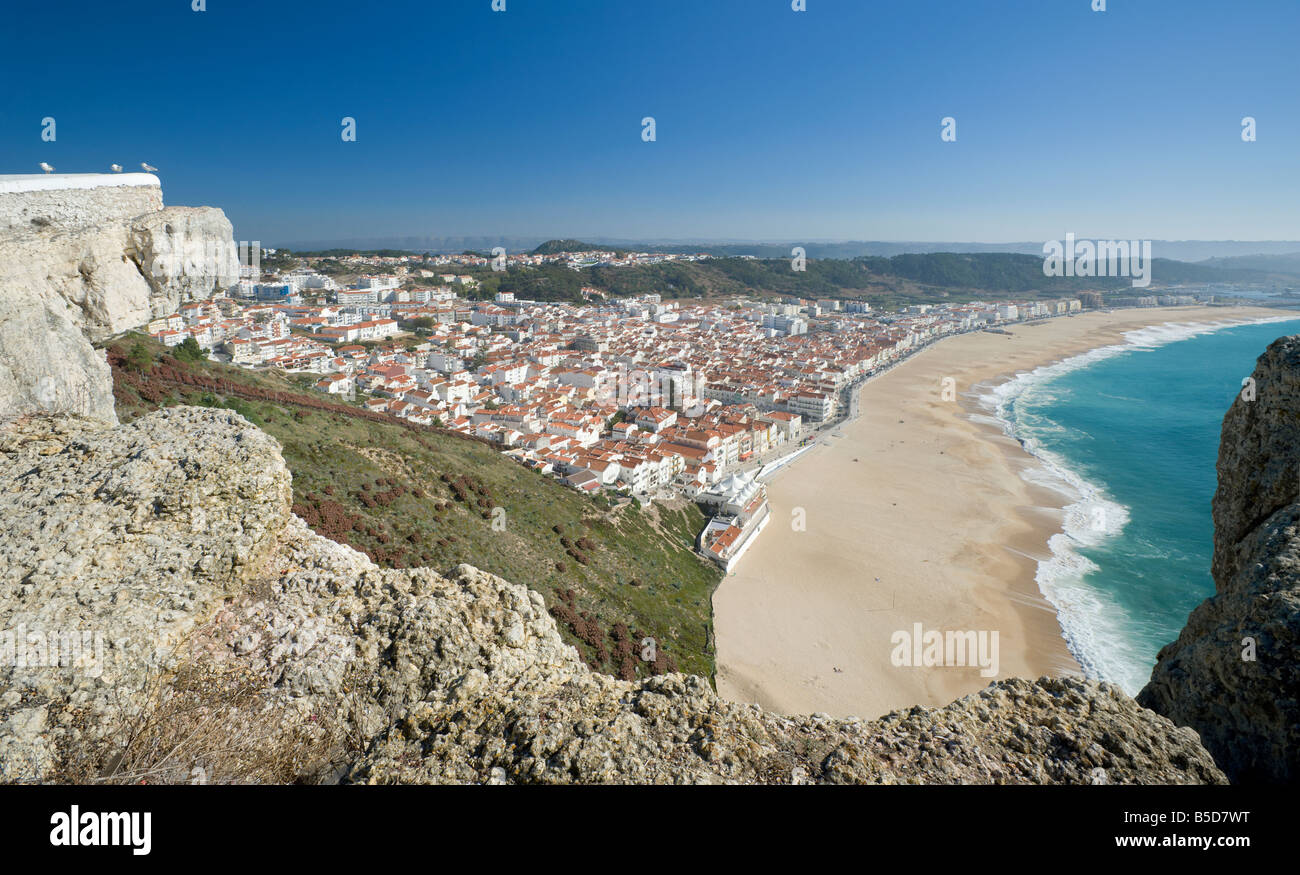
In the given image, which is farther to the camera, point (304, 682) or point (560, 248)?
point (560, 248)

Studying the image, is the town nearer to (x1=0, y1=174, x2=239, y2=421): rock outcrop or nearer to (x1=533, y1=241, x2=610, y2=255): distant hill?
(x1=0, y1=174, x2=239, y2=421): rock outcrop

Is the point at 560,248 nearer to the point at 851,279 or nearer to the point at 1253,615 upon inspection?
the point at 851,279

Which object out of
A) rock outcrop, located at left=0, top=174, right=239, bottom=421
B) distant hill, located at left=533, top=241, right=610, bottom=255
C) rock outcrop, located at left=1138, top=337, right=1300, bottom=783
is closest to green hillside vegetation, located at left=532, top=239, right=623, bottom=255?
distant hill, located at left=533, top=241, right=610, bottom=255

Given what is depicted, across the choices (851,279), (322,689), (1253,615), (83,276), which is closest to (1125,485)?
(1253,615)

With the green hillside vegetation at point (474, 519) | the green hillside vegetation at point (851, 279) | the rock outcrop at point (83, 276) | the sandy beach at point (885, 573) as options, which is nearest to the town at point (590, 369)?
the sandy beach at point (885, 573)

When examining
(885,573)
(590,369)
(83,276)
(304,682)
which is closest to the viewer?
(304,682)

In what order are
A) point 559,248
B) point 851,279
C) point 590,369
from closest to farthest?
point 590,369 < point 851,279 < point 559,248
